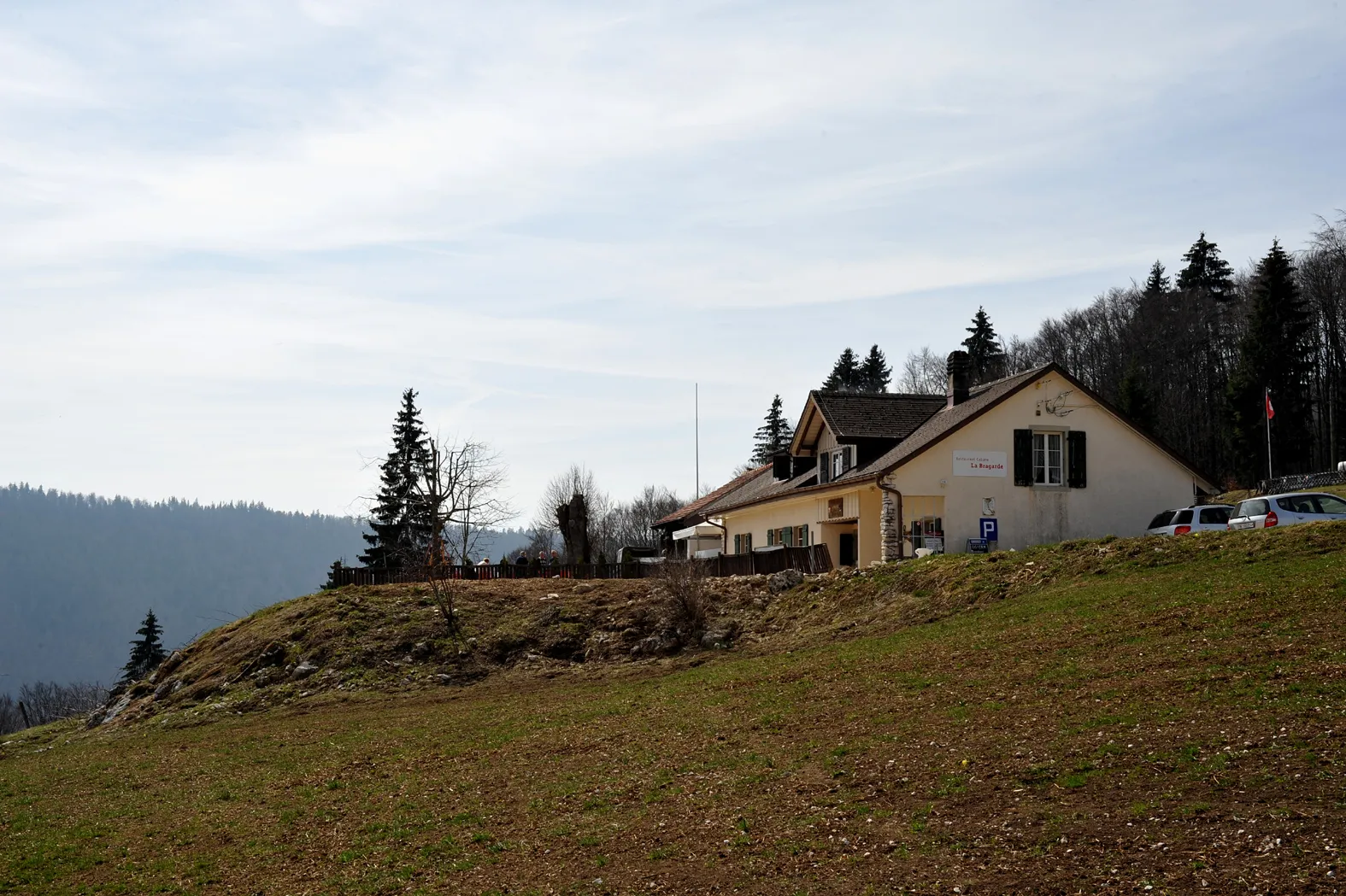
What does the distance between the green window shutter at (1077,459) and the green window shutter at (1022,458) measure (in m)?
1.47

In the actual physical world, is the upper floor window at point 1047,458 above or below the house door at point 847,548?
above

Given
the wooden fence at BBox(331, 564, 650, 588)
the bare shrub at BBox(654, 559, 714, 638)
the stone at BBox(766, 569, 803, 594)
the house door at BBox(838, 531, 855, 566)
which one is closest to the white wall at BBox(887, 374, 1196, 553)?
the stone at BBox(766, 569, 803, 594)

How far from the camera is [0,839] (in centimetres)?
1516

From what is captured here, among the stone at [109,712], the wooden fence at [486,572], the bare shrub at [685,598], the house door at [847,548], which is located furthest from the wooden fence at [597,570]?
the stone at [109,712]

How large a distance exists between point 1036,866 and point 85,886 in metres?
10.2

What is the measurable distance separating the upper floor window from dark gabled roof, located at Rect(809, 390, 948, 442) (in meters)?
5.03

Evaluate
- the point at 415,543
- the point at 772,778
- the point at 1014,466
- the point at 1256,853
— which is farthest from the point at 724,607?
the point at 415,543

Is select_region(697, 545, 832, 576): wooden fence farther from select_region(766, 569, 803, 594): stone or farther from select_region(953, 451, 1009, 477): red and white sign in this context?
select_region(953, 451, 1009, 477): red and white sign

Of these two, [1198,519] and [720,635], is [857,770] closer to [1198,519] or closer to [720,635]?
[720,635]

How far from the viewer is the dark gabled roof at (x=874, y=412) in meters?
39.9

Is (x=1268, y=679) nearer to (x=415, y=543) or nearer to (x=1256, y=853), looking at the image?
(x=1256, y=853)

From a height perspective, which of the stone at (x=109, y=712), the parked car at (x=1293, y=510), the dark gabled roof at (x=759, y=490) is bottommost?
the stone at (x=109, y=712)

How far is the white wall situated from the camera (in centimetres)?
3528

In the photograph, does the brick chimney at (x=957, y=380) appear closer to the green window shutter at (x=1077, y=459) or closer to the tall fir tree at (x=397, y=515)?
the green window shutter at (x=1077, y=459)
